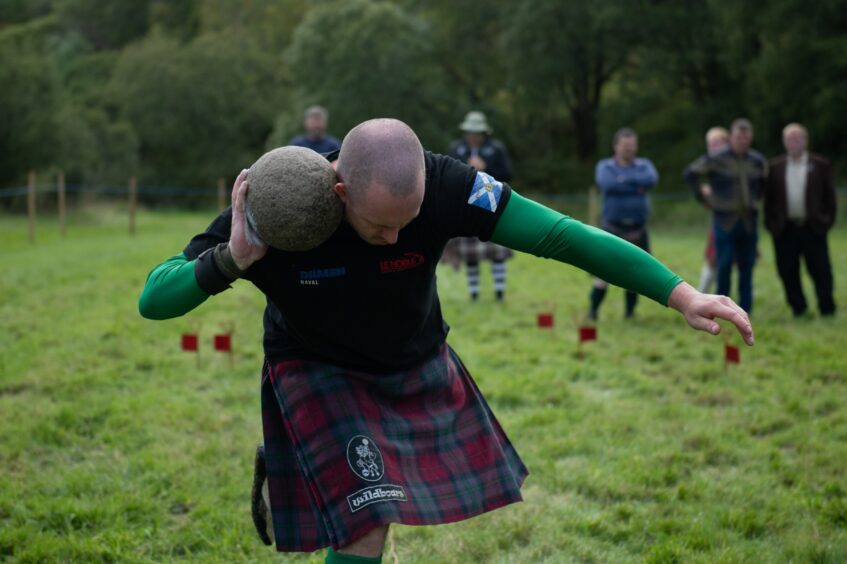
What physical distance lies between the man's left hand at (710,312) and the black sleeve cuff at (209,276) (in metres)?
1.16

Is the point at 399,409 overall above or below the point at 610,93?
below

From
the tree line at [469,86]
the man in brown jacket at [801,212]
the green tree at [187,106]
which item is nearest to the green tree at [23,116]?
the tree line at [469,86]

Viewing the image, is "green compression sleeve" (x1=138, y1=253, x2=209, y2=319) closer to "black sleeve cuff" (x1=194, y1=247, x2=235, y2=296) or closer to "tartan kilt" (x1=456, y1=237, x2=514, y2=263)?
"black sleeve cuff" (x1=194, y1=247, x2=235, y2=296)

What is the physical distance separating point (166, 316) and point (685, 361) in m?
A: 4.97

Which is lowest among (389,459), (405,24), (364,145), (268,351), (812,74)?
(389,459)

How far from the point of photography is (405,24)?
3219 cm

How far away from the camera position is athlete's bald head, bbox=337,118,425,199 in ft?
7.10

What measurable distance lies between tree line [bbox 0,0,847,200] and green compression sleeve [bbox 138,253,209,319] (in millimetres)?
23135

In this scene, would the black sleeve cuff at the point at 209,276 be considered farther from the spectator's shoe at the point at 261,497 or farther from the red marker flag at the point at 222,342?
the red marker flag at the point at 222,342

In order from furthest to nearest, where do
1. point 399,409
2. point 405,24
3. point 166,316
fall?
point 405,24
point 399,409
point 166,316

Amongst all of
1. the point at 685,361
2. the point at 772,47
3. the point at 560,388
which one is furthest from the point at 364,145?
the point at 772,47

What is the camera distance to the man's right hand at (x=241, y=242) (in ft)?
7.24

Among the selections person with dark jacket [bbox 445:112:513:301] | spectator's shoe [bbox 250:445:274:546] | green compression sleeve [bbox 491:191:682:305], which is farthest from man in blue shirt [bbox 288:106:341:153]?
green compression sleeve [bbox 491:191:682:305]

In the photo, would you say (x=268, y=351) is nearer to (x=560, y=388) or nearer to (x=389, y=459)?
(x=389, y=459)
